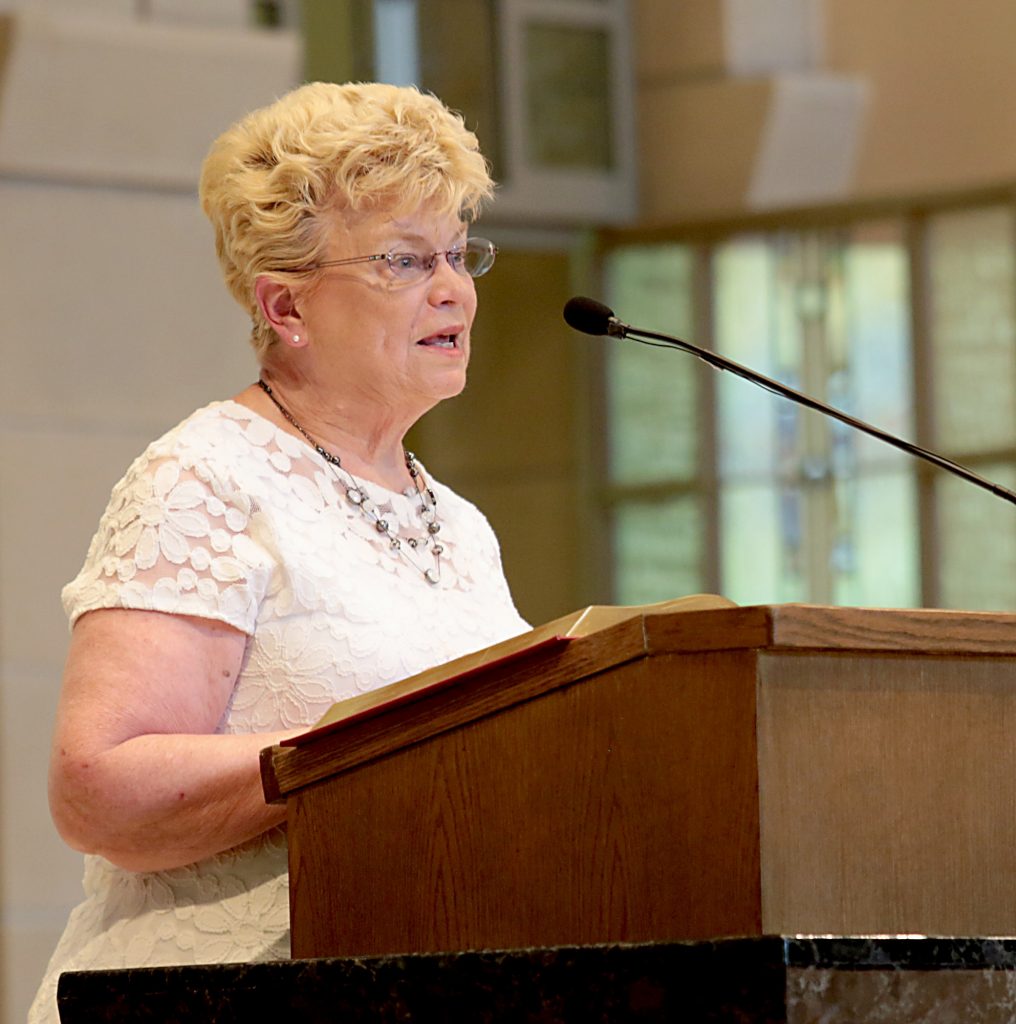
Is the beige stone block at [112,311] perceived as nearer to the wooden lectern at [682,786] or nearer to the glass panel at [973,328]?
the wooden lectern at [682,786]

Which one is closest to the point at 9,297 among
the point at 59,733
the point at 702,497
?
the point at 59,733

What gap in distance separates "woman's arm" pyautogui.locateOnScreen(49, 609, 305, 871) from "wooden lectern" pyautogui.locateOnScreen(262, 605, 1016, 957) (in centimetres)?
29

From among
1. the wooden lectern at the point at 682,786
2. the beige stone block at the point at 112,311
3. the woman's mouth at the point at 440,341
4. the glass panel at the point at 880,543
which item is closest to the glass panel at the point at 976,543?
the glass panel at the point at 880,543

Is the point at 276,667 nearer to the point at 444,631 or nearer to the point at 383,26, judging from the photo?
the point at 444,631

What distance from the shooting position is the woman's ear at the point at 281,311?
7.88 ft

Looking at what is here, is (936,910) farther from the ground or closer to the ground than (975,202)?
closer to the ground

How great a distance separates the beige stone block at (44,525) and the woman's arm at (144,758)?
3.10 m

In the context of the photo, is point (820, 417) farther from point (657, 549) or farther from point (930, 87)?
point (930, 87)

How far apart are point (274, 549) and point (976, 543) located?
6454mm

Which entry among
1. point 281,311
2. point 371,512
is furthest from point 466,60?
point 371,512

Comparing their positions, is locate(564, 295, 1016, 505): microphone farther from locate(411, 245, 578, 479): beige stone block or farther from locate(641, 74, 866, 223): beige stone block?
locate(411, 245, 578, 479): beige stone block

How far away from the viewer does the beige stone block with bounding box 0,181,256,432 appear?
5055 mm

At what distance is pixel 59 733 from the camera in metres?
1.94

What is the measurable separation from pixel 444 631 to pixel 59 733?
506mm
